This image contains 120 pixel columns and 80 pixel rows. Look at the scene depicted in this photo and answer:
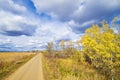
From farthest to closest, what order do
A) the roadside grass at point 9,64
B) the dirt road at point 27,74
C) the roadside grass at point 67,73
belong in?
the roadside grass at point 9,64, the roadside grass at point 67,73, the dirt road at point 27,74

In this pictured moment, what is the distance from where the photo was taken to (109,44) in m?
19.9

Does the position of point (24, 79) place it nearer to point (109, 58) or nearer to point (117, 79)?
point (109, 58)

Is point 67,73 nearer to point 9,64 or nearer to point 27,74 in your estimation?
point 27,74

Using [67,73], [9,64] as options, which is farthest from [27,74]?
[9,64]

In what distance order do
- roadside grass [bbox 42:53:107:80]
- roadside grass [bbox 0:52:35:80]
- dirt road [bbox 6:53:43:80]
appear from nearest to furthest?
dirt road [bbox 6:53:43:80] → roadside grass [bbox 42:53:107:80] → roadside grass [bbox 0:52:35:80]

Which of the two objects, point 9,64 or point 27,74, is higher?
point 9,64

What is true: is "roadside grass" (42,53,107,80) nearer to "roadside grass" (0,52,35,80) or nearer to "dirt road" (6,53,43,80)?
"dirt road" (6,53,43,80)

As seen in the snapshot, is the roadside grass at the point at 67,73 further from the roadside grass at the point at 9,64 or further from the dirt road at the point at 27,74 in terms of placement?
the roadside grass at the point at 9,64

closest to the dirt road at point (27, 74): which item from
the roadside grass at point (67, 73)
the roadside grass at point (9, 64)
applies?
the roadside grass at point (67, 73)

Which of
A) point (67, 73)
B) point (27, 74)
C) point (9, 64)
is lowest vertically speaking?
point (67, 73)

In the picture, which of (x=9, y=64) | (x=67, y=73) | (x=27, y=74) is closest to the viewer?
(x=27, y=74)

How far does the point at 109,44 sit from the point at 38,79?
1164cm

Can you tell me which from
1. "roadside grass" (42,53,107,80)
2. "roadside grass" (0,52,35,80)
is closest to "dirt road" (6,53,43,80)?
"roadside grass" (42,53,107,80)

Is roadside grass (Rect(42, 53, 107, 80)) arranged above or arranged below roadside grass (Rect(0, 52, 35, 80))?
below
